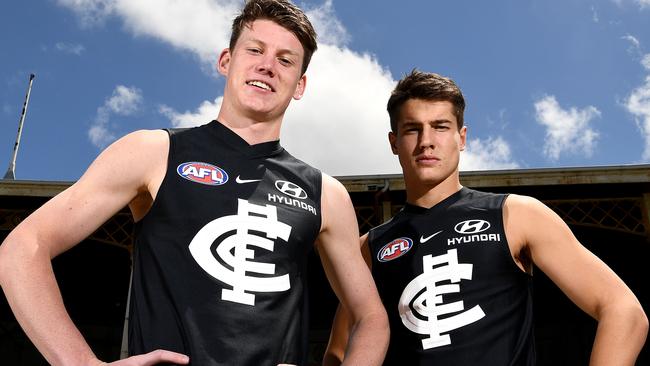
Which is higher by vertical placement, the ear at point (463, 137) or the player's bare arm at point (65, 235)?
the ear at point (463, 137)

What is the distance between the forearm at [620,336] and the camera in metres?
2.31

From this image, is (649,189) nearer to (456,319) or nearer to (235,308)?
(456,319)

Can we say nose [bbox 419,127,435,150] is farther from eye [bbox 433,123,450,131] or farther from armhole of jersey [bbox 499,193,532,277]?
armhole of jersey [bbox 499,193,532,277]

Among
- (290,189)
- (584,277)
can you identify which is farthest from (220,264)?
(584,277)

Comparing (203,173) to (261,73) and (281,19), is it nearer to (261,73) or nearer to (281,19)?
(261,73)

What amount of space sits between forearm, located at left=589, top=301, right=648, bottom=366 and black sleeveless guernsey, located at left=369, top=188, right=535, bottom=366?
311 millimetres

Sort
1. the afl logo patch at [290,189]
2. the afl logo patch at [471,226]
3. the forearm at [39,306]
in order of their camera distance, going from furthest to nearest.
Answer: the afl logo patch at [471,226] < the afl logo patch at [290,189] < the forearm at [39,306]

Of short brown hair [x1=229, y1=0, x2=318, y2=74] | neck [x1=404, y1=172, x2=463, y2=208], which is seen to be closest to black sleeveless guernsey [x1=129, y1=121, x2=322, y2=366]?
short brown hair [x1=229, y1=0, x2=318, y2=74]

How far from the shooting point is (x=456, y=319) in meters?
2.53

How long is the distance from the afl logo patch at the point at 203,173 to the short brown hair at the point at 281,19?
0.61m

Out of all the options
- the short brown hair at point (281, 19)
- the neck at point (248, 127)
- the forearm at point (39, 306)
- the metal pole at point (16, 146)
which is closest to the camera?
the forearm at point (39, 306)

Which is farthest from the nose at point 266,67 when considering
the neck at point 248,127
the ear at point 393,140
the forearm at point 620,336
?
the forearm at point 620,336

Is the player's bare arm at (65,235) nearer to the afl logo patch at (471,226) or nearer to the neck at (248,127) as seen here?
the neck at (248,127)

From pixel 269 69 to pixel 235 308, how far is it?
0.94 meters
